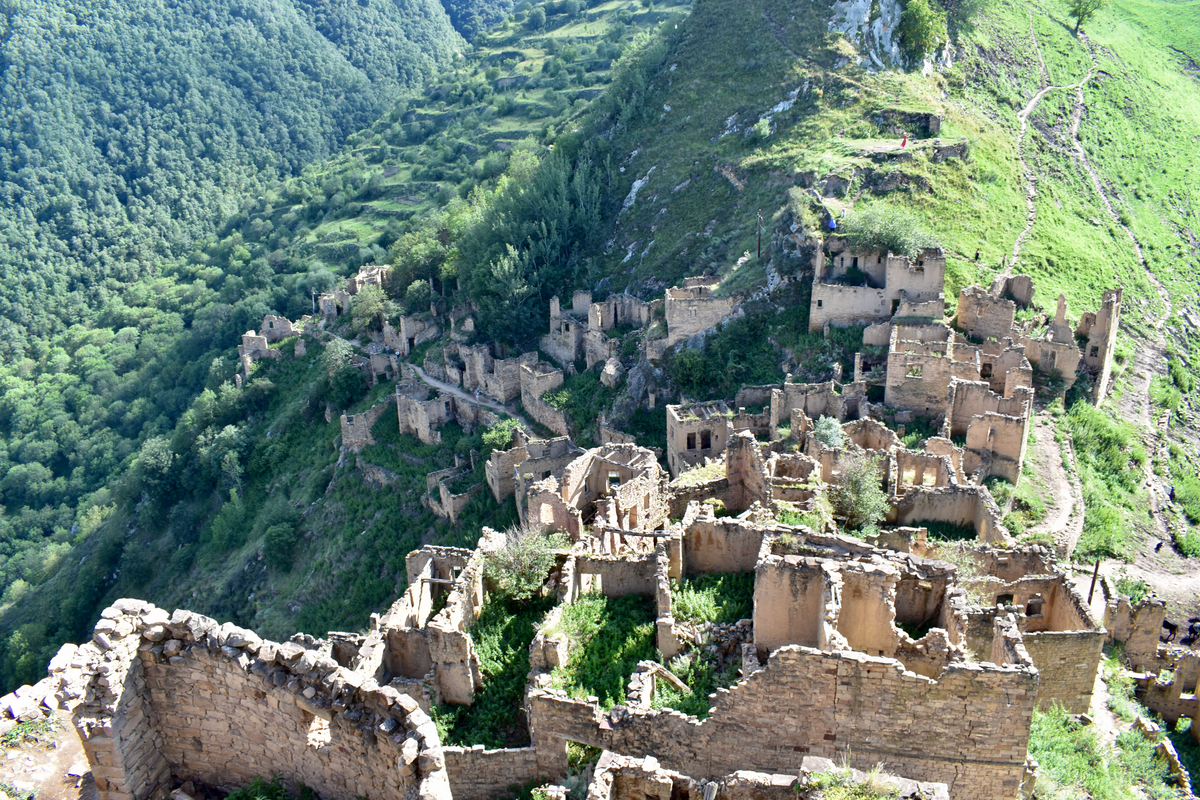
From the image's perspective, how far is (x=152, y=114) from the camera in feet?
487

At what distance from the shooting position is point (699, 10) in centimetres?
8006

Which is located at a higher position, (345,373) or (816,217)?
(816,217)

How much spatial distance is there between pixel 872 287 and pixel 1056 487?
40.9 ft

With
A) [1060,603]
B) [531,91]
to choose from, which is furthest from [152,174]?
[1060,603]

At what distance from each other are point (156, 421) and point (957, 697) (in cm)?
9068

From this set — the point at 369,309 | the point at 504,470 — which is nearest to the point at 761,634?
the point at 504,470

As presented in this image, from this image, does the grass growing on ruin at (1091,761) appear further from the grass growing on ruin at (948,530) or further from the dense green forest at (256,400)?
the dense green forest at (256,400)

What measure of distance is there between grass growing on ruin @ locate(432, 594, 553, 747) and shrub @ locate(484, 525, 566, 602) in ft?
0.90

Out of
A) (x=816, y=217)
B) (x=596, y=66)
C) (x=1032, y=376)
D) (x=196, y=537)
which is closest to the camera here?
(x=1032, y=376)

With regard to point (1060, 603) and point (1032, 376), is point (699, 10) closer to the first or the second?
point (1032, 376)

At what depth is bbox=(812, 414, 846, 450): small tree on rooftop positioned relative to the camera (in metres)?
29.6

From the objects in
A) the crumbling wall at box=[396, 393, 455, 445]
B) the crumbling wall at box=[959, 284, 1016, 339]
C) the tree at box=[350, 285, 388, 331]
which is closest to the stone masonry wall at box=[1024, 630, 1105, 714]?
the crumbling wall at box=[959, 284, 1016, 339]

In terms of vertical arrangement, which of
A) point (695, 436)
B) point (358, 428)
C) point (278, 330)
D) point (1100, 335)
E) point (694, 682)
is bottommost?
point (278, 330)

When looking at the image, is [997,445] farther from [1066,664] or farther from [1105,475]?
[1066,664]
